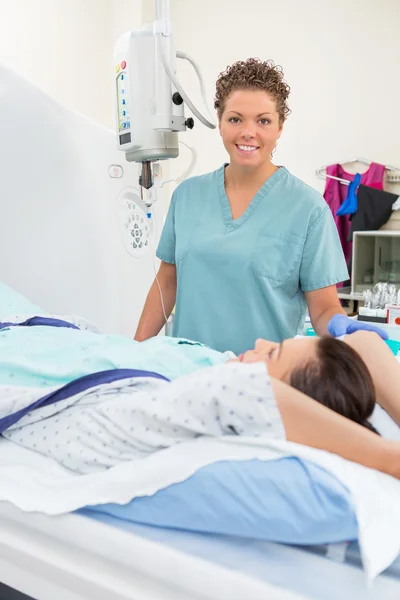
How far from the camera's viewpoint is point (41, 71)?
119 inches

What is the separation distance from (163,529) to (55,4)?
313 cm

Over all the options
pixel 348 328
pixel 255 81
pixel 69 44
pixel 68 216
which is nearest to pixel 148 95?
pixel 255 81

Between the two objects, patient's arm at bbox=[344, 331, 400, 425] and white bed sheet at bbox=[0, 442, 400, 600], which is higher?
patient's arm at bbox=[344, 331, 400, 425]

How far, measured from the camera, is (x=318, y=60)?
3.62m

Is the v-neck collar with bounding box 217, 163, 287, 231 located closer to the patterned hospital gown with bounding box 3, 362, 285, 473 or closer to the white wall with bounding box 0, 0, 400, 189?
the patterned hospital gown with bounding box 3, 362, 285, 473

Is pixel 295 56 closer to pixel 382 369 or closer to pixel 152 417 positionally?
pixel 382 369

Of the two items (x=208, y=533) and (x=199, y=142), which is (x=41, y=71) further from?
(x=208, y=533)

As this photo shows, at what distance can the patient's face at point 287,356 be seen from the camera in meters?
0.81

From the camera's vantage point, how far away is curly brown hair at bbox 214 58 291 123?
129 cm


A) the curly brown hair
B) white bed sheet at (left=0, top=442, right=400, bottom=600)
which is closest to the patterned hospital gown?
white bed sheet at (left=0, top=442, right=400, bottom=600)

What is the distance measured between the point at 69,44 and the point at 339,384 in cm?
304

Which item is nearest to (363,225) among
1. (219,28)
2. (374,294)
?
(374,294)

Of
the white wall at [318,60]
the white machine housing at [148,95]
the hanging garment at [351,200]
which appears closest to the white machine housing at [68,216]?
the white machine housing at [148,95]

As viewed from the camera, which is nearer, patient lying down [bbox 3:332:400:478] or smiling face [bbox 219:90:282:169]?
patient lying down [bbox 3:332:400:478]
